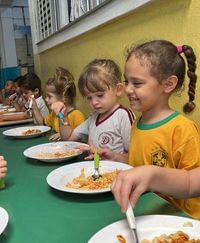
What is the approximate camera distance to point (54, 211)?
0.73 meters

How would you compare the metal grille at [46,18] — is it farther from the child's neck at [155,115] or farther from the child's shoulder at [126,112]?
A: the child's neck at [155,115]

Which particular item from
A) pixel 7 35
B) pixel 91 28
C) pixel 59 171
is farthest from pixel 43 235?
pixel 7 35

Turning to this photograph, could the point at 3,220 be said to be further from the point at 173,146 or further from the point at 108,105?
the point at 108,105

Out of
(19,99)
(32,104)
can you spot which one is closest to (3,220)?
(32,104)

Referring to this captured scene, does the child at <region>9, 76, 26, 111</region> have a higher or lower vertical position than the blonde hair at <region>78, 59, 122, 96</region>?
lower

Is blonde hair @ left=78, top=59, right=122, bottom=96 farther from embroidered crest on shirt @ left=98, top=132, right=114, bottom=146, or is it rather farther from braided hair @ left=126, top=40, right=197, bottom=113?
braided hair @ left=126, top=40, right=197, bottom=113

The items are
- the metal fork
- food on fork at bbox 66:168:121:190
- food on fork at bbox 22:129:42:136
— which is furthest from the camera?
food on fork at bbox 22:129:42:136

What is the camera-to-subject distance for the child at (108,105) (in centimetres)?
127

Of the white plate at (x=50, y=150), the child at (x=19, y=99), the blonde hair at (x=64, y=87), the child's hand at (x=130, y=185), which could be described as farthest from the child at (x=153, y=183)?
the child at (x=19, y=99)

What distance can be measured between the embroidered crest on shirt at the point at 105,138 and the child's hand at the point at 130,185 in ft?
2.29

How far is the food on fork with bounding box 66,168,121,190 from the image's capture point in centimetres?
83

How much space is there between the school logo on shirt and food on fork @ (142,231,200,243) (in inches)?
13.5

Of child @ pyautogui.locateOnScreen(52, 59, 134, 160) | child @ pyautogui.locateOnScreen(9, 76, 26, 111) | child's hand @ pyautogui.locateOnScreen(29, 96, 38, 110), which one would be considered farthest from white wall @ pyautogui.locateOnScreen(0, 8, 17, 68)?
child @ pyautogui.locateOnScreen(52, 59, 134, 160)

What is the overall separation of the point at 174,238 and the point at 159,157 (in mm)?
370
